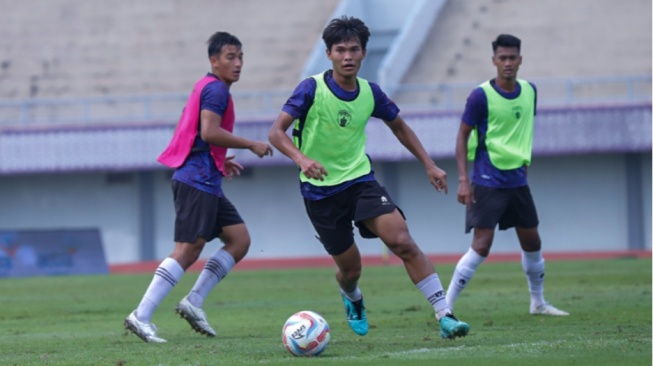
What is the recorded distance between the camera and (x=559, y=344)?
27.0 feet

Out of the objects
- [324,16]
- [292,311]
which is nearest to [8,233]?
[324,16]

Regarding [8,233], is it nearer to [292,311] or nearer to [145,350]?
[292,311]

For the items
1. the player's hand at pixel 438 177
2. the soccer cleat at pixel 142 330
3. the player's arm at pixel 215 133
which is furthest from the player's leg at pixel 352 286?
the soccer cleat at pixel 142 330

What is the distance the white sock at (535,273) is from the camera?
1134 cm

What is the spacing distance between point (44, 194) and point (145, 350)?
26.1 meters

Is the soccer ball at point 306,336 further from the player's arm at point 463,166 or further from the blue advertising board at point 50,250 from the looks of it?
the blue advertising board at point 50,250

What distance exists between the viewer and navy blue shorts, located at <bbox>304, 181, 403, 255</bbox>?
873 cm

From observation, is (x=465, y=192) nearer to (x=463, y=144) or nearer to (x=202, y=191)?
(x=463, y=144)

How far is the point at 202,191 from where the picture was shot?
32.4 ft

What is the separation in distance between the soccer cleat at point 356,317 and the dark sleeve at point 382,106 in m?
1.43

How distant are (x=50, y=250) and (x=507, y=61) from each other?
17.8m

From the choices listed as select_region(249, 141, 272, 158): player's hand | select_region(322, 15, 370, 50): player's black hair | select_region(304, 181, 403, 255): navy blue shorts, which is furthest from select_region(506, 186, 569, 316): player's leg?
select_region(249, 141, 272, 158): player's hand

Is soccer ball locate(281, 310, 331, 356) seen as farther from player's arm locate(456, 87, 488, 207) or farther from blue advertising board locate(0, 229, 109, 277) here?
blue advertising board locate(0, 229, 109, 277)

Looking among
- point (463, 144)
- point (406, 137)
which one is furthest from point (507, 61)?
point (406, 137)
